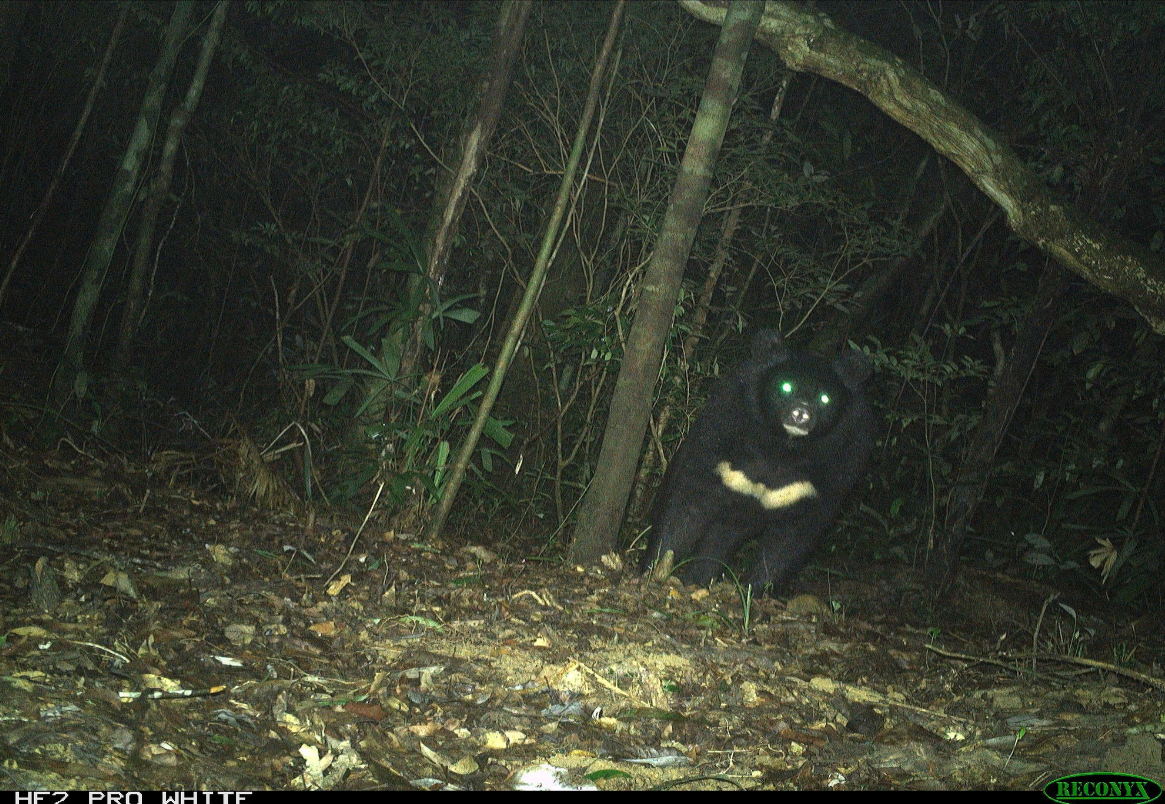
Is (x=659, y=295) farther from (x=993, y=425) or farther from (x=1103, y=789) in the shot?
(x=1103, y=789)

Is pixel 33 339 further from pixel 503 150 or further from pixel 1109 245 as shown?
pixel 1109 245

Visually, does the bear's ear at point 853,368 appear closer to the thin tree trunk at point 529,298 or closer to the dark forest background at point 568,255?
the dark forest background at point 568,255

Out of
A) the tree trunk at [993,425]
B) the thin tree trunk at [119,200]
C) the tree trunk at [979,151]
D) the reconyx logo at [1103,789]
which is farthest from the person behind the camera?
the thin tree trunk at [119,200]

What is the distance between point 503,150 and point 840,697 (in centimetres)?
393

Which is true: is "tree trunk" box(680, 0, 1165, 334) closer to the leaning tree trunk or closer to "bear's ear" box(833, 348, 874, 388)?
the leaning tree trunk

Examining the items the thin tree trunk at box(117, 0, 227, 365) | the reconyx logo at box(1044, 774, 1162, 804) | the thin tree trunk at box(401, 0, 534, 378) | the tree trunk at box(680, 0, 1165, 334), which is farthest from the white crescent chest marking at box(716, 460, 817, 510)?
the thin tree trunk at box(117, 0, 227, 365)

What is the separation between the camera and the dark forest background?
18.5 feet

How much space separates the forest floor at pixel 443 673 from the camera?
2717 mm

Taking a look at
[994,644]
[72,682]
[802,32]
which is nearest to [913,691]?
[994,644]

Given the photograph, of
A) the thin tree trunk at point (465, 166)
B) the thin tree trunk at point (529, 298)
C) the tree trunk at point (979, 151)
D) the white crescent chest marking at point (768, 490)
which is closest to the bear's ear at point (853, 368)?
the white crescent chest marking at point (768, 490)

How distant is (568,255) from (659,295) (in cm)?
181

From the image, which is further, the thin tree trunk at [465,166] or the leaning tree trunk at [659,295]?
the thin tree trunk at [465,166]

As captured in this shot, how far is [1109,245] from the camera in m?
4.64

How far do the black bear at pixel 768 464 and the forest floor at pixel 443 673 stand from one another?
1.42 feet
